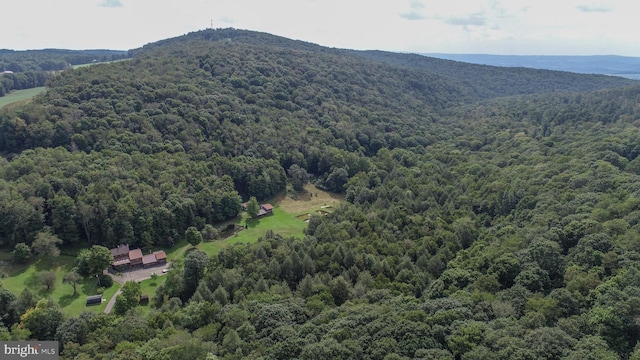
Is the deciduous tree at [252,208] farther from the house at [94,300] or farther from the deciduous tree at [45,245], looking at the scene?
the house at [94,300]

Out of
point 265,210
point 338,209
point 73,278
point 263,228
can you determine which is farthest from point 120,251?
point 338,209

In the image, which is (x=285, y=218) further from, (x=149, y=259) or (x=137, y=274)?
(x=137, y=274)

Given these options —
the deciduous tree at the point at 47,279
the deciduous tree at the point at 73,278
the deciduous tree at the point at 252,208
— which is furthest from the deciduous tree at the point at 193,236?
the deciduous tree at the point at 47,279

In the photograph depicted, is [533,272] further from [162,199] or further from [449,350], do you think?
[162,199]

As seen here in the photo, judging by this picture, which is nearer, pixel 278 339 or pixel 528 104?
pixel 278 339

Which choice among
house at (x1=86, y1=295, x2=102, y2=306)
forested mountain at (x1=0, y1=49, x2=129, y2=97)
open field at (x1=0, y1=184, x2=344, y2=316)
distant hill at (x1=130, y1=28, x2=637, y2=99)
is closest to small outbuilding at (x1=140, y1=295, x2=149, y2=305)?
open field at (x1=0, y1=184, x2=344, y2=316)

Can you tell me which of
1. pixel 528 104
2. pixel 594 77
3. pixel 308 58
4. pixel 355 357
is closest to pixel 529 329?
pixel 355 357

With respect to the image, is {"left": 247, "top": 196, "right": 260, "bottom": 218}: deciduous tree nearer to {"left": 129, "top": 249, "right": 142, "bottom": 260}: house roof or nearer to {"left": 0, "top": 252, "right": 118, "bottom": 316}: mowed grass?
{"left": 129, "top": 249, "right": 142, "bottom": 260}: house roof
